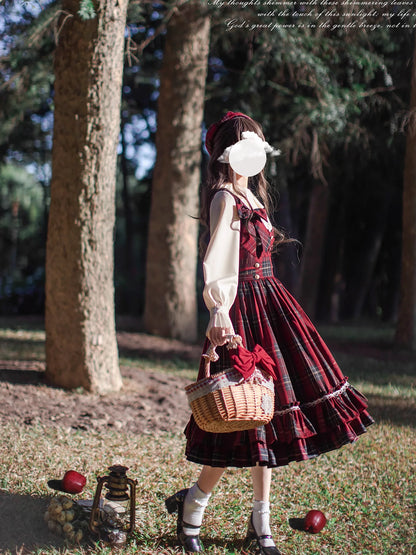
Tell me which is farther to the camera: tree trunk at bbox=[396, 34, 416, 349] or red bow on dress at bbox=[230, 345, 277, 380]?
tree trunk at bbox=[396, 34, 416, 349]

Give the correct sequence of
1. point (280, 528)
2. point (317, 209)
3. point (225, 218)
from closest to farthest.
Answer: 1. point (225, 218)
2. point (280, 528)
3. point (317, 209)

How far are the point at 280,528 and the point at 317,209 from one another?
1058 centimetres

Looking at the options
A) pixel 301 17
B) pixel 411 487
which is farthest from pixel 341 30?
pixel 411 487

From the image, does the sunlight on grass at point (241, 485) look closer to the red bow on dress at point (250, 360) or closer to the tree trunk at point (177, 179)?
the red bow on dress at point (250, 360)

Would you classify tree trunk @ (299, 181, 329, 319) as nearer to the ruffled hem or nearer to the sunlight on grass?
the sunlight on grass

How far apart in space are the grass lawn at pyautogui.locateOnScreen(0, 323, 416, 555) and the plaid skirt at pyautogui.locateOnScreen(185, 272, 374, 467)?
0.56 meters

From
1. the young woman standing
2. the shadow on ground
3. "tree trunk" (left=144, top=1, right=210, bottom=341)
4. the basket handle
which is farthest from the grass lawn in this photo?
"tree trunk" (left=144, top=1, right=210, bottom=341)

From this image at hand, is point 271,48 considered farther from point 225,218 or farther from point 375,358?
point 225,218

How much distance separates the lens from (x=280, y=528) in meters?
3.15

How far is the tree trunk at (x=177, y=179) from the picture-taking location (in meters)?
8.68

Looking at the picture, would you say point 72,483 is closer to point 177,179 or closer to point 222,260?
point 222,260

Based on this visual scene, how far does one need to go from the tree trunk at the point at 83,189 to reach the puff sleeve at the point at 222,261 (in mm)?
2574

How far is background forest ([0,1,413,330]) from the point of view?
28.5 feet

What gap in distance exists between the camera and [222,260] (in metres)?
2.62
